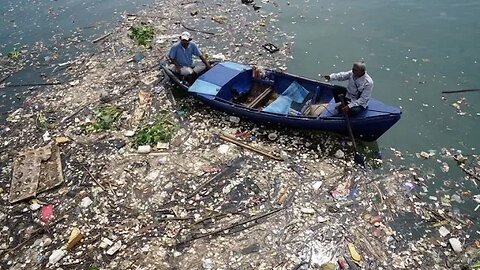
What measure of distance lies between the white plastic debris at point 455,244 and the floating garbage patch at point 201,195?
0.02 meters

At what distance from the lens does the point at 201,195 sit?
30.2 ft

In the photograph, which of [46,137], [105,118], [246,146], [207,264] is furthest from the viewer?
[105,118]

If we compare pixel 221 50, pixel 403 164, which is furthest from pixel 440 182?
pixel 221 50

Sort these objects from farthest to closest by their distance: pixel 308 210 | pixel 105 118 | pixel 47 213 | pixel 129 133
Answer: pixel 105 118 → pixel 129 133 → pixel 47 213 → pixel 308 210

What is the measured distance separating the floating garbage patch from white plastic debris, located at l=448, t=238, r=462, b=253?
2 cm

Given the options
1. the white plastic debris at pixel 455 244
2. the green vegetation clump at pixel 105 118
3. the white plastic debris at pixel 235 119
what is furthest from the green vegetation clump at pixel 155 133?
the white plastic debris at pixel 455 244

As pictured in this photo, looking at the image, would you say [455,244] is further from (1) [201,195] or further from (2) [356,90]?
(1) [201,195]

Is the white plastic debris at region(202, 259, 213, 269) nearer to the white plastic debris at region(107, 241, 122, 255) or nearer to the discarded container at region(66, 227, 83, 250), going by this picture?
the white plastic debris at region(107, 241, 122, 255)

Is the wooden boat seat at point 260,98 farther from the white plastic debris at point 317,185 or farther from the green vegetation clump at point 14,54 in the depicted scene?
the green vegetation clump at point 14,54

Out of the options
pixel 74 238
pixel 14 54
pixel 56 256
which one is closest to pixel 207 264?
pixel 74 238

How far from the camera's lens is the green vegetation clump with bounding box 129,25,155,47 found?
15016 mm

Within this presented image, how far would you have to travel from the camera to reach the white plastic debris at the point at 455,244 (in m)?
7.73

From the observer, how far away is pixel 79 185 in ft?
31.7

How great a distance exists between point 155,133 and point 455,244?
25.1 ft
